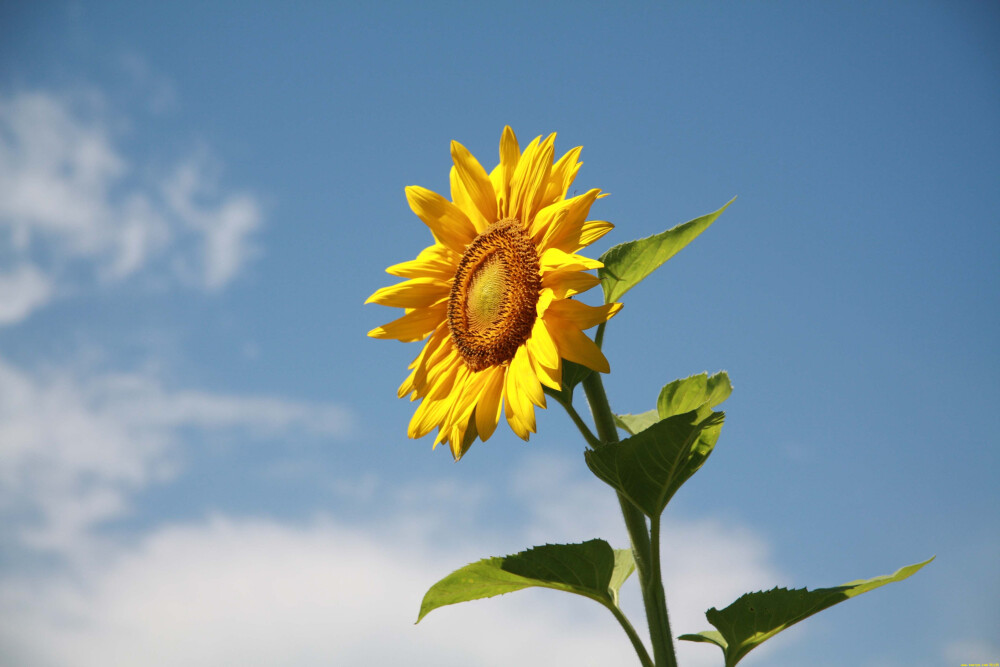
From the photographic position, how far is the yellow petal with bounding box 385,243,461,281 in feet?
7.88

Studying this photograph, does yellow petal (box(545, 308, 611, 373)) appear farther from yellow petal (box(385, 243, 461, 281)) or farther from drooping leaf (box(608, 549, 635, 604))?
drooping leaf (box(608, 549, 635, 604))

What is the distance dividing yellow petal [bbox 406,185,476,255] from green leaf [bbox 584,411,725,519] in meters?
0.87

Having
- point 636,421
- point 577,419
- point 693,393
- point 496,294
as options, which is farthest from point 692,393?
point 496,294

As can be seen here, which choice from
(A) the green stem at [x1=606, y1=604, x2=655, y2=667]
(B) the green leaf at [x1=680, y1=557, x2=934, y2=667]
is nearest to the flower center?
(A) the green stem at [x1=606, y1=604, x2=655, y2=667]

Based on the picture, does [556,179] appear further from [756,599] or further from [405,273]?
[756,599]

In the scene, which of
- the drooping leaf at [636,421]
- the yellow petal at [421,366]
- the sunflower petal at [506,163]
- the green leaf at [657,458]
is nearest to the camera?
the green leaf at [657,458]

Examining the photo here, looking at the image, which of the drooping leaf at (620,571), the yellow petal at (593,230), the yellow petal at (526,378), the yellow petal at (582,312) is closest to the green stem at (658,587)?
the drooping leaf at (620,571)

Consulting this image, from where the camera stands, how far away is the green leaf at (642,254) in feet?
6.82

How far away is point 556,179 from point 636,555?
114cm

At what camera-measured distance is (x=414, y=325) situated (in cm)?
240

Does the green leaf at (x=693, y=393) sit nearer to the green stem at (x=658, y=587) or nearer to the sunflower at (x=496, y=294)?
the green stem at (x=658, y=587)

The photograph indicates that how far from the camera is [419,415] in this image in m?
2.28

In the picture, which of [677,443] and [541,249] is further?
[541,249]

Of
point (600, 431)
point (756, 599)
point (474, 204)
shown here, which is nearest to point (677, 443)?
point (600, 431)
